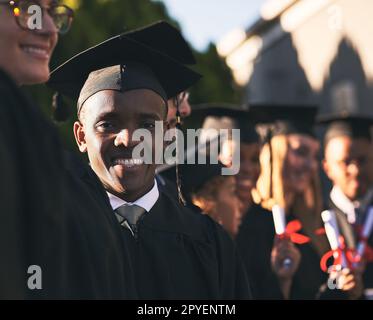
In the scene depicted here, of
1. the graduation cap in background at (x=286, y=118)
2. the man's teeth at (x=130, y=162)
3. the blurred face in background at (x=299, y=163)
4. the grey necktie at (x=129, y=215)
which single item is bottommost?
the grey necktie at (x=129, y=215)

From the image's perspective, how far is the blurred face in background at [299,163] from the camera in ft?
17.5

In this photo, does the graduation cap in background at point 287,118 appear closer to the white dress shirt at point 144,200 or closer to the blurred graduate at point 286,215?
the blurred graduate at point 286,215

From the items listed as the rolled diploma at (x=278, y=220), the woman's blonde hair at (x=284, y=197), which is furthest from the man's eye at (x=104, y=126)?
the woman's blonde hair at (x=284, y=197)

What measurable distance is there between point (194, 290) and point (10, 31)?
1212mm

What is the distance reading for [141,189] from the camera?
2.75 metres

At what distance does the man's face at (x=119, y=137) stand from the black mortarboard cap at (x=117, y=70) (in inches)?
2.6

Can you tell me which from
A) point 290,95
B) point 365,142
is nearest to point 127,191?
point 365,142

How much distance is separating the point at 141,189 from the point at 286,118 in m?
3.53

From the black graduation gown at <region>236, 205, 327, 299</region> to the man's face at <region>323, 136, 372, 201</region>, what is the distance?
1.02 metres

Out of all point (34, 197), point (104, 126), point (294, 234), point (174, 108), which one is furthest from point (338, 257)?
point (34, 197)

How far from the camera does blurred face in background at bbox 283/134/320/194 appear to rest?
5340mm

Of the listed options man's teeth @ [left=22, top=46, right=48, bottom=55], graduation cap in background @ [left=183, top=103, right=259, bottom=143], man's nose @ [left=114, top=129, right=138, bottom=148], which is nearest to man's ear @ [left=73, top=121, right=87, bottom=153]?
man's nose @ [left=114, top=129, right=138, bottom=148]
